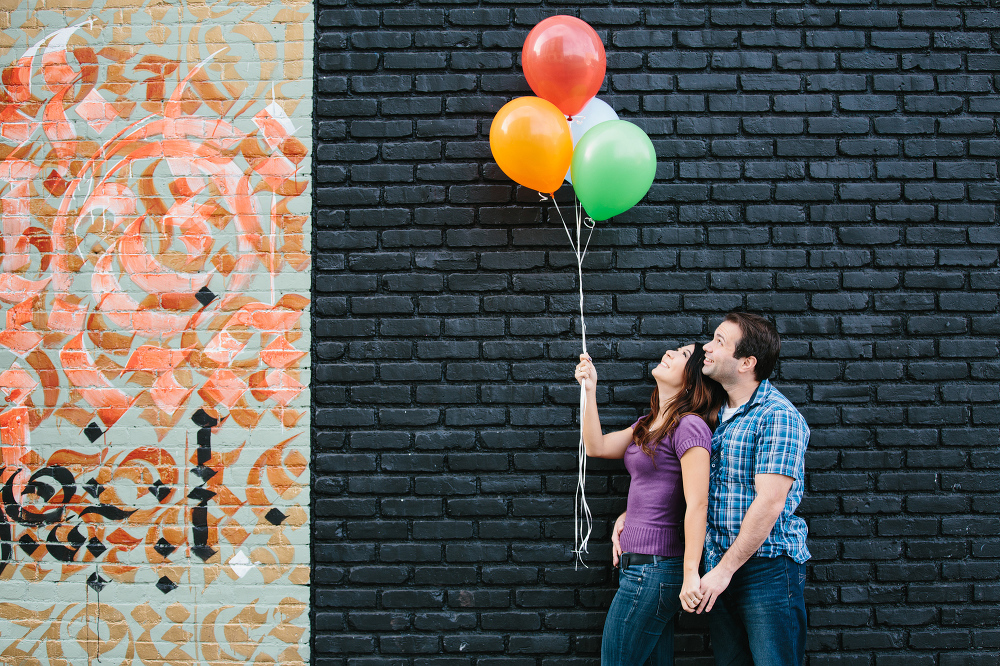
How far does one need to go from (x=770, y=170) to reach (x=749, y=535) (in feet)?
5.59

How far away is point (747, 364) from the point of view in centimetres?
241

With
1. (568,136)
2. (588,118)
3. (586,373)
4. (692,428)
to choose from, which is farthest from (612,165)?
(692,428)

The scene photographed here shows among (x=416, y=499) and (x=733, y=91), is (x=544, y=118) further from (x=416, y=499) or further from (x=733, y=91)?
(x=416, y=499)

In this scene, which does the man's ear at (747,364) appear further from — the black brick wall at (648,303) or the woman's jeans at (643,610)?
the woman's jeans at (643,610)

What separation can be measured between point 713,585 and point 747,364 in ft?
2.81

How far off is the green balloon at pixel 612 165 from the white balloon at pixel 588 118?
0.65 feet

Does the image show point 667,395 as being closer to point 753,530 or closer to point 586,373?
point 586,373

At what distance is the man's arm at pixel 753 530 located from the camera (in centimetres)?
220

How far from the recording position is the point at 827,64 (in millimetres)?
2883

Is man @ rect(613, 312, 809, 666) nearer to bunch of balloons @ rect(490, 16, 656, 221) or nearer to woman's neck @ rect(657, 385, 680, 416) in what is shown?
woman's neck @ rect(657, 385, 680, 416)

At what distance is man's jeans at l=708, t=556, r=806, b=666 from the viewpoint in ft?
7.43

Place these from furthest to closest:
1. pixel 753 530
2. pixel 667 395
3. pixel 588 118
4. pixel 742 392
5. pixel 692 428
→ pixel 588 118
pixel 667 395
pixel 742 392
pixel 692 428
pixel 753 530

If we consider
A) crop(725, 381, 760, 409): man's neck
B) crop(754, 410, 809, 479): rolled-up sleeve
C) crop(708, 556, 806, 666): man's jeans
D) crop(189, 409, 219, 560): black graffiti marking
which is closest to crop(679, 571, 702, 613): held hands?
crop(708, 556, 806, 666): man's jeans

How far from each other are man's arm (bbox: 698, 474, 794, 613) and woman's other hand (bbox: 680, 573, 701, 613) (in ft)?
0.07
